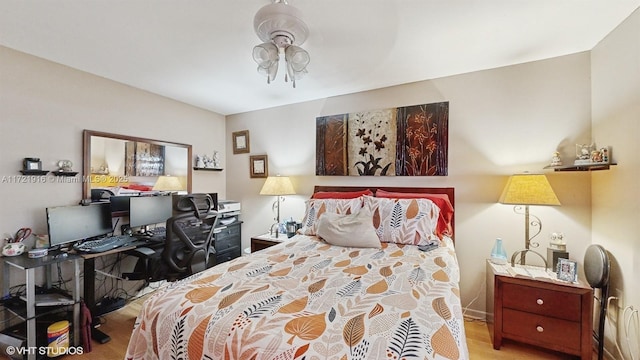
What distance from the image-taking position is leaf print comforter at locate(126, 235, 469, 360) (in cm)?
86

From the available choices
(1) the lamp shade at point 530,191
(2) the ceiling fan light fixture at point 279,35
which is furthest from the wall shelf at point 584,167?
(2) the ceiling fan light fixture at point 279,35

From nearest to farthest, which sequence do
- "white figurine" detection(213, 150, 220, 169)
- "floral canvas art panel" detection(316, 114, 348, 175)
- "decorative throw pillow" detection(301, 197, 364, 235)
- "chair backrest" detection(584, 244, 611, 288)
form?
"chair backrest" detection(584, 244, 611, 288)
"decorative throw pillow" detection(301, 197, 364, 235)
"floral canvas art panel" detection(316, 114, 348, 175)
"white figurine" detection(213, 150, 220, 169)

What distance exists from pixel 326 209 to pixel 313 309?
150 centimetres

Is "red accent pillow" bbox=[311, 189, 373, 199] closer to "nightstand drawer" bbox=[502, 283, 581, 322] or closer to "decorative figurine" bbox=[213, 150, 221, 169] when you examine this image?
"nightstand drawer" bbox=[502, 283, 581, 322]

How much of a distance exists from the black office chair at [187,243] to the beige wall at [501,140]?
167 centimetres

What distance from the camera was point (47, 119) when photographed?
7.25 feet

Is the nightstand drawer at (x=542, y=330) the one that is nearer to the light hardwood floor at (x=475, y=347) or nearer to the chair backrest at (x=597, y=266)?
the light hardwood floor at (x=475, y=347)

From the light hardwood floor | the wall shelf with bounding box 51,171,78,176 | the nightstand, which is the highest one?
the wall shelf with bounding box 51,171,78,176

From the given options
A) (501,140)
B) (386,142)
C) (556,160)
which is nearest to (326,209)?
(386,142)

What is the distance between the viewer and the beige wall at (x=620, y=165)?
1600 millimetres

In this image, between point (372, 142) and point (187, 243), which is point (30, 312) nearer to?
point (187, 243)

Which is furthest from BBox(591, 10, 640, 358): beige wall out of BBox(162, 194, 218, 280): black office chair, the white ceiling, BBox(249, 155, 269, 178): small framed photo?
BBox(249, 155, 269, 178): small framed photo

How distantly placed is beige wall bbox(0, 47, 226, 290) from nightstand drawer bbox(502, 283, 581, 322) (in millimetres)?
3898

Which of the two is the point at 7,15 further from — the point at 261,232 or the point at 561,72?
the point at 561,72
